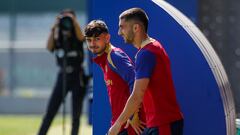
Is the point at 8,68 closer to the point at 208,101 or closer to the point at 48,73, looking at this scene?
the point at 48,73

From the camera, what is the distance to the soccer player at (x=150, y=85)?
18.6ft

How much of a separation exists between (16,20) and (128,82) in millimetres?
15830

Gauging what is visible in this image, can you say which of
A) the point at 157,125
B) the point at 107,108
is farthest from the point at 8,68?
the point at 157,125

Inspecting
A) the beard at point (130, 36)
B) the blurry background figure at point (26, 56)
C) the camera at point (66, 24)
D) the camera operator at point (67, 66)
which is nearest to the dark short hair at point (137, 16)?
the beard at point (130, 36)

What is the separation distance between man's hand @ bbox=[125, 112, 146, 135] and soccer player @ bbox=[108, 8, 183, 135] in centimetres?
30

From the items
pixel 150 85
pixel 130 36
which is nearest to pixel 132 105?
pixel 150 85

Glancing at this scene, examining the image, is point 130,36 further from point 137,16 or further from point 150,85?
point 150,85

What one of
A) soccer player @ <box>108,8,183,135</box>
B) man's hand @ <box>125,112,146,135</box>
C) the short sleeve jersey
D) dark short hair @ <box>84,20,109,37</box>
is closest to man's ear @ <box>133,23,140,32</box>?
soccer player @ <box>108,8,183,135</box>

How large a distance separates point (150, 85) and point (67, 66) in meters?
4.85

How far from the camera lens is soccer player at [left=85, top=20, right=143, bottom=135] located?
618 centimetres

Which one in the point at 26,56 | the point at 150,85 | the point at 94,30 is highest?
the point at 94,30

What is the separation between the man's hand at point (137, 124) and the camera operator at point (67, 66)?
4264mm

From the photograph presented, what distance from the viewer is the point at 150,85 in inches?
227

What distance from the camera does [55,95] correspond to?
34.3 feet
